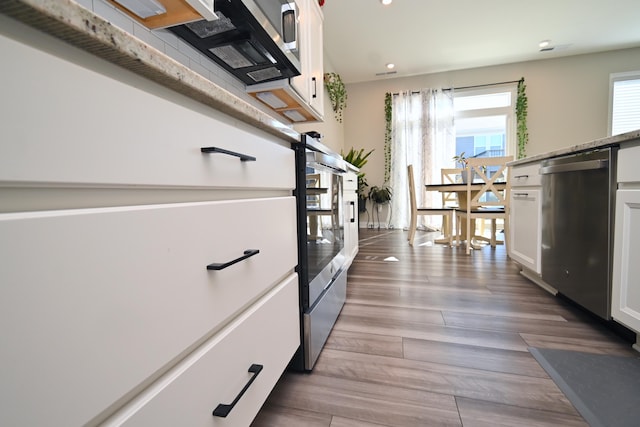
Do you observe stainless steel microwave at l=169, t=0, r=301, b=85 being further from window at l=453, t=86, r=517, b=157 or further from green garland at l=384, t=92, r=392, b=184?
window at l=453, t=86, r=517, b=157

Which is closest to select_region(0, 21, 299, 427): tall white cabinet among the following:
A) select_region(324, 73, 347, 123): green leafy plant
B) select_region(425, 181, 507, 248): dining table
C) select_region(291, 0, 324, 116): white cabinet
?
select_region(291, 0, 324, 116): white cabinet

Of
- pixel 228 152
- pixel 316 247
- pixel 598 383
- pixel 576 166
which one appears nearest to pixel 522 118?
pixel 576 166

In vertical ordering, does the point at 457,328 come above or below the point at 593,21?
below

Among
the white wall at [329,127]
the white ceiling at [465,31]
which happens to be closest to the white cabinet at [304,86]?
the white wall at [329,127]

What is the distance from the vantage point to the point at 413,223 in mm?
3346

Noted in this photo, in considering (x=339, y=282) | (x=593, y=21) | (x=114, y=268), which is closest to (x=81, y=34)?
(x=114, y=268)

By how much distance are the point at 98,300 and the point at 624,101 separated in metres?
6.63

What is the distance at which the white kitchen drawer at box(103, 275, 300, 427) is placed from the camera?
1.22 feet

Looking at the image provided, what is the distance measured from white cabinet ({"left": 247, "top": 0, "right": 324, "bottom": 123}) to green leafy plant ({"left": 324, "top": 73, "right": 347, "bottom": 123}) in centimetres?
191

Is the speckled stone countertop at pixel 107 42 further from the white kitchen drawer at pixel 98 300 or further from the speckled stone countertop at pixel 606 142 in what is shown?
the speckled stone countertop at pixel 606 142

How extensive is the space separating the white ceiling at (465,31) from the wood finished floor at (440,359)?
3173 millimetres

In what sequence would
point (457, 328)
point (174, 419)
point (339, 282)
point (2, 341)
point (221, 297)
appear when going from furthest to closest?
point (339, 282), point (457, 328), point (221, 297), point (174, 419), point (2, 341)

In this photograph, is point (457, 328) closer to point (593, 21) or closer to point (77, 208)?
point (77, 208)

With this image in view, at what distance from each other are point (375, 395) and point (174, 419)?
2.08 ft
